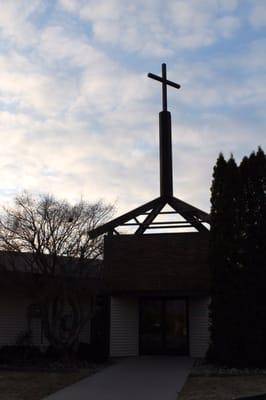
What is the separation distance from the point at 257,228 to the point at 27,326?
8.93 m

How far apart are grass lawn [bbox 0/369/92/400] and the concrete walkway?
0.33m

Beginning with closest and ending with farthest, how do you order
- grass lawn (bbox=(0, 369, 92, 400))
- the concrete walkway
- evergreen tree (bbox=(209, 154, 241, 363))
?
the concrete walkway, grass lawn (bbox=(0, 369, 92, 400)), evergreen tree (bbox=(209, 154, 241, 363))

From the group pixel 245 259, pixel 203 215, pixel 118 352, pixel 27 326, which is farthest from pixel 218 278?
pixel 27 326

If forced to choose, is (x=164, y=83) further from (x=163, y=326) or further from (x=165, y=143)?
(x=163, y=326)

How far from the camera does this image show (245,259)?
1560 cm

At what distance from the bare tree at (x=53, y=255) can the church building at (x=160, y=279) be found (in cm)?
114

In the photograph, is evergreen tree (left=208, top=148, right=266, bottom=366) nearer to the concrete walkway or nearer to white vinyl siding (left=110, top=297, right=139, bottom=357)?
the concrete walkway

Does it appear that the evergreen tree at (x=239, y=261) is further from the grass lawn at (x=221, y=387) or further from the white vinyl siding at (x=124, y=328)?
the white vinyl siding at (x=124, y=328)

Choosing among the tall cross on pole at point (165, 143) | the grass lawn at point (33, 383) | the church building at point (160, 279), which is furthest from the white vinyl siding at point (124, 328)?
the grass lawn at point (33, 383)

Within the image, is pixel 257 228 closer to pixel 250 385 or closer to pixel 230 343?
pixel 230 343

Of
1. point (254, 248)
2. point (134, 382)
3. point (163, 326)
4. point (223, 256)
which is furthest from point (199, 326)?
point (134, 382)

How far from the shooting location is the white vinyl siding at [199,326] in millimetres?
19297

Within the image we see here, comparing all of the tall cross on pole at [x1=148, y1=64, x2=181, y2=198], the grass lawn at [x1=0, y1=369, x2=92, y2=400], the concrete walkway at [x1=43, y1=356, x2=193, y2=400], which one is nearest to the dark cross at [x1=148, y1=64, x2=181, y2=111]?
the tall cross on pole at [x1=148, y1=64, x2=181, y2=198]

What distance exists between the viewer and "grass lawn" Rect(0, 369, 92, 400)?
36.5 feet
